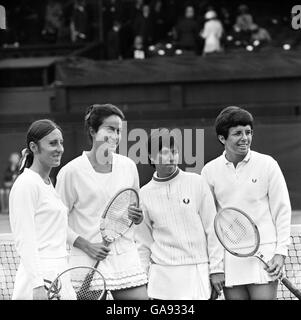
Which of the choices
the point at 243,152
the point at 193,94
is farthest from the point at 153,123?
the point at 243,152

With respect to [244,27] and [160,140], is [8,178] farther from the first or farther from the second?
[160,140]

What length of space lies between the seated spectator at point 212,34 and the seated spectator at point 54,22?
3372mm

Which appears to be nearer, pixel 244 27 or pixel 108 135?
pixel 108 135

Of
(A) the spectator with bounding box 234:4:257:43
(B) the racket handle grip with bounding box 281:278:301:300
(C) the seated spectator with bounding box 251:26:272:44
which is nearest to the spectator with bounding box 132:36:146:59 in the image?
(A) the spectator with bounding box 234:4:257:43

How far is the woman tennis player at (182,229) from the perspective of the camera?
5.45 metres

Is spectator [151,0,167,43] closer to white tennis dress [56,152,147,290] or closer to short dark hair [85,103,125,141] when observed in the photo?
short dark hair [85,103,125,141]

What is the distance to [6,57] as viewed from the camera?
2145 cm

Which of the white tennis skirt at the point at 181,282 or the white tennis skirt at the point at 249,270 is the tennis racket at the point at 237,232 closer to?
the white tennis skirt at the point at 249,270

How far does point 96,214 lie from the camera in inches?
215

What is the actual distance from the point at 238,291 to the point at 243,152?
76 cm

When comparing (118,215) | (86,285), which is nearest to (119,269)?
(86,285)

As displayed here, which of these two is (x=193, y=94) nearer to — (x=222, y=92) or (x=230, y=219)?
(x=222, y=92)

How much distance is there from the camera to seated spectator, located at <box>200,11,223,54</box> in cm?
2056

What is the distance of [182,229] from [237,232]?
0.98 feet
